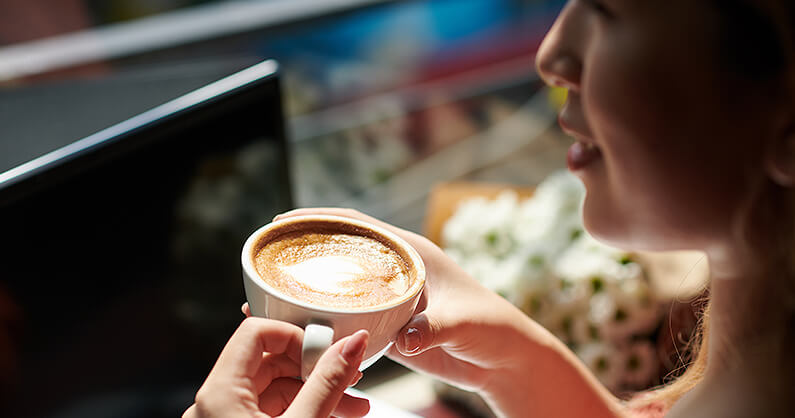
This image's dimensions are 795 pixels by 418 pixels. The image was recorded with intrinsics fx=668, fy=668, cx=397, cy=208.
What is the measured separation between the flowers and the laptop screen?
42 cm

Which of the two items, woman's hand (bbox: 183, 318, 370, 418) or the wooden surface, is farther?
the wooden surface

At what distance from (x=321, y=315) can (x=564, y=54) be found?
34cm

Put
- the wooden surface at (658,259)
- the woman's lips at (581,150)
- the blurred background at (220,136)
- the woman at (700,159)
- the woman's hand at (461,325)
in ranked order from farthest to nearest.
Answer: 1. the wooden surface at (658,259)
2. the blurred background at (220,136)
3. the woman's hand at (461,325)
4. the woman's lips at (581,150)
5. the woman at (700,159)

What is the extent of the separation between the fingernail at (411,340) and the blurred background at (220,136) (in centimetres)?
48

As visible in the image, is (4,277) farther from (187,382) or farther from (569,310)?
(569,310)

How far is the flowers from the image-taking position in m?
1.21

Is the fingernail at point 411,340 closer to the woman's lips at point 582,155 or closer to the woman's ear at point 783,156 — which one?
the woman's lips at point 582,155

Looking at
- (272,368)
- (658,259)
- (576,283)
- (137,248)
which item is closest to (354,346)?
(272,368)

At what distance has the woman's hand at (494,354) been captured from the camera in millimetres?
869

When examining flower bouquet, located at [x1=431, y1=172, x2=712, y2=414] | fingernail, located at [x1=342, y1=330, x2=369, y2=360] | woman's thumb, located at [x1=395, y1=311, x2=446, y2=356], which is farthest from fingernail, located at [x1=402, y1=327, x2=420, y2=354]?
flower bouquet, located at [x1=431, y1=172, x2=712, y2=414]

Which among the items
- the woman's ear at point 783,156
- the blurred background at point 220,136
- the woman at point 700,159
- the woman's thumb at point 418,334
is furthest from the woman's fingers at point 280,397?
the woman's ear at point 783,156

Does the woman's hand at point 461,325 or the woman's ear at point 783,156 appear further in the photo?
the woman's hand at point 461,325

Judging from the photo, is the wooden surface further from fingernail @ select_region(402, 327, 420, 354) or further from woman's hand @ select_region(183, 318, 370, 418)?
woman's hand @ select_region(183, 318, 370, 418)

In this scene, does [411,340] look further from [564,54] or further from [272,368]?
[564,54]
